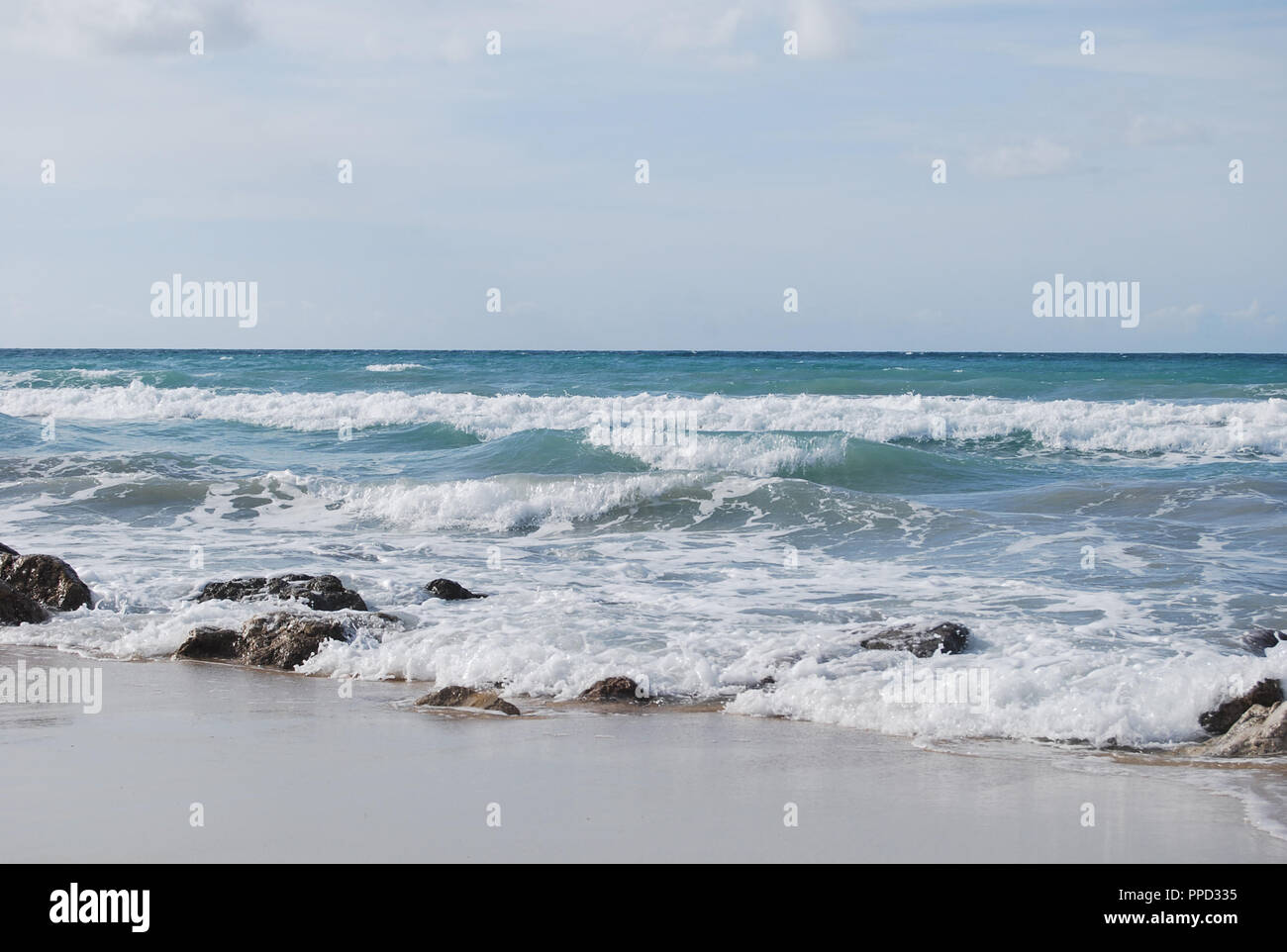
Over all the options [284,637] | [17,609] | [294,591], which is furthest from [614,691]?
[17,609]

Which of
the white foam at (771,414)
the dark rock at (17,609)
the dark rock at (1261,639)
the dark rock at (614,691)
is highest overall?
the white foam at (771,414)

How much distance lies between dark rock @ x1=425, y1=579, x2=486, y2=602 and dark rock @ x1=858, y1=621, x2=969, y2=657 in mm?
3491

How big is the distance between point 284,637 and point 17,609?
2.52 metres

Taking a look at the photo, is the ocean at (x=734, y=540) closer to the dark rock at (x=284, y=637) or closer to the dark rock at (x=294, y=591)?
the dark rock at (x=284, y=637)

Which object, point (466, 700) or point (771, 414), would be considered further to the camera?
point (771, 414)

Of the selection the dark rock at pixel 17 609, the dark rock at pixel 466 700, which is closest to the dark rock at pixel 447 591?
Answer: the dark rock at pixel 466 700

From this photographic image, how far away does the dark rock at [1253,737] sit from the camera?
564 cm

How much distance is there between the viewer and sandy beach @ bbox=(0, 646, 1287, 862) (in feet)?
13.9

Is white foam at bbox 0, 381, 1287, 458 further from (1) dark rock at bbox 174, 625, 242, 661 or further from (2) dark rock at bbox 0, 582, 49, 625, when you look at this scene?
(1) dark rock at bbox 174, 625, 242, 661

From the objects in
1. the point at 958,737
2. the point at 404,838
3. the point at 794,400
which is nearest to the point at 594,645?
the point at 958,737

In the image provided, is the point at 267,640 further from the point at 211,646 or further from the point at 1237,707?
the point at 1237,707

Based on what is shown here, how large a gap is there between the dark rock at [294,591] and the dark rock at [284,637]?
66 cm

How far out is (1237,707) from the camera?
20.5 ft

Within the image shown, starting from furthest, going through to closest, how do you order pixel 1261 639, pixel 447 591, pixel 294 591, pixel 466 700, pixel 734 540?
pixel 734 540 < pixel 447 591 < pixel 294 591 < pixel 1261 639 < pixel 466 700
